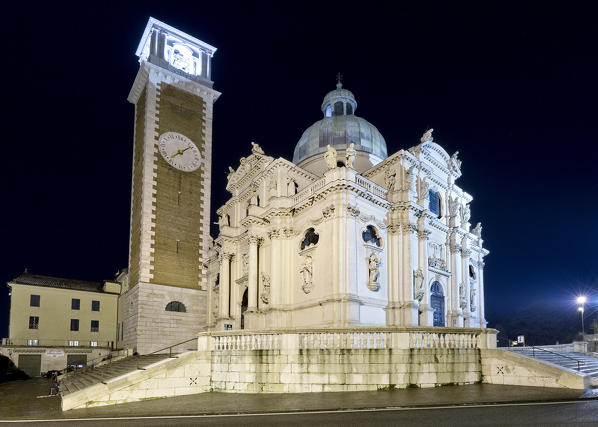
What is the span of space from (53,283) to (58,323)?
12.3 ft

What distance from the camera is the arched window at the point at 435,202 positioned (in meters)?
35.8

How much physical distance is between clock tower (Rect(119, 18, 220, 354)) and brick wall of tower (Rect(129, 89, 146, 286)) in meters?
0.08

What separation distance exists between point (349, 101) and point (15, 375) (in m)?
33.7

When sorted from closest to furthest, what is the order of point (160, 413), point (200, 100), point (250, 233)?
point (160, 413) < point (250, 233) < point (200, 100)

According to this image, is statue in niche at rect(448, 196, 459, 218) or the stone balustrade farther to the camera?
statue in niche at rect(448, 196, 459, 218)

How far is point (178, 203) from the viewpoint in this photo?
127 ft

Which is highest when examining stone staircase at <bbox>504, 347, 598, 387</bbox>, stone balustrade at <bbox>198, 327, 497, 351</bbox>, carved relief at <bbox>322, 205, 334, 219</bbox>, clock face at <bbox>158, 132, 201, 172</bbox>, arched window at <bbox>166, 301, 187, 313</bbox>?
clock face at <bbox>158, 132, 201, 172</bbox>

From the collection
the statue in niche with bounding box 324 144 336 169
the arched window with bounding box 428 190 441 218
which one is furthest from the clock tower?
the arched window with bounding box 428 190 441 218

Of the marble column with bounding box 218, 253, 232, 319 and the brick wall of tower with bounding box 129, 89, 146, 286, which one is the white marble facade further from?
the brick wall of tower with bounding box 129, 89, 146, 286

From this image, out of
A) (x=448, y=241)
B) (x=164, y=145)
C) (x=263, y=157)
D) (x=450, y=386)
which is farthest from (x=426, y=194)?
(x=164, y=145)

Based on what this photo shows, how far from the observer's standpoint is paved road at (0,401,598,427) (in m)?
10.5

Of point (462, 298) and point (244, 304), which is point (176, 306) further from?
point (462, 298)

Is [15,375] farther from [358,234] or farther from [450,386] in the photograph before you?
[450,386]

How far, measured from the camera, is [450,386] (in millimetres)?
17031
